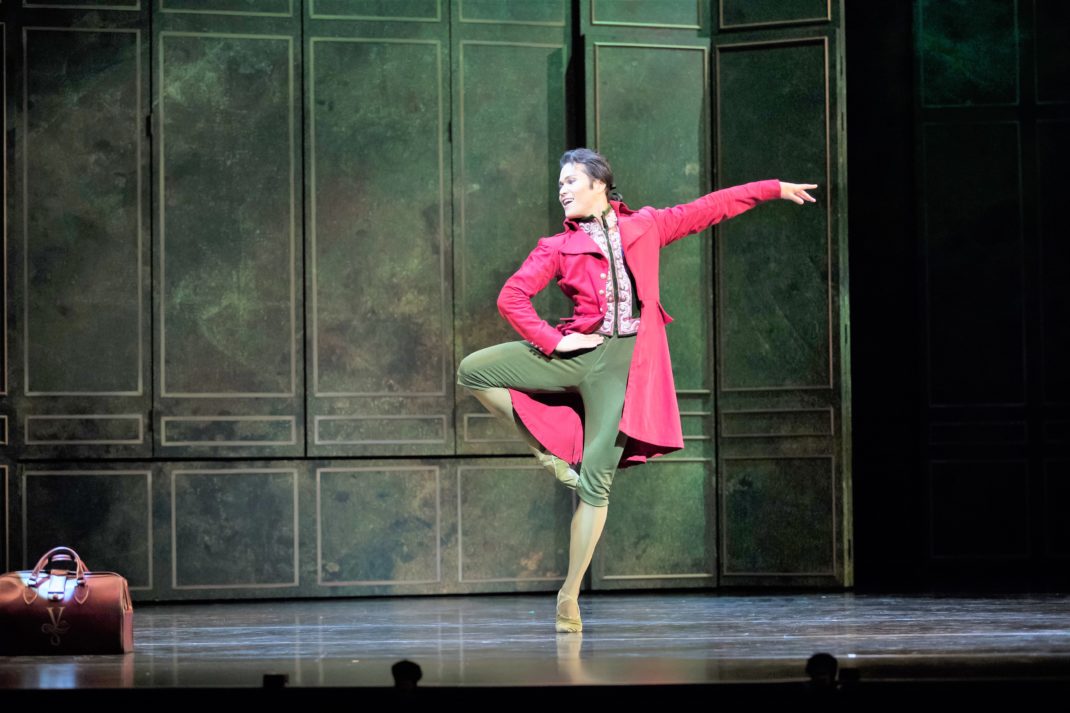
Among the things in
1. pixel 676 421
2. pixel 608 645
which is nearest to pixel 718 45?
pixel 676 421

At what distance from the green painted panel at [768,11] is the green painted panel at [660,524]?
2200 millimetres

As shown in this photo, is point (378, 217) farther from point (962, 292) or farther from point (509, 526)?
point (962, 292)

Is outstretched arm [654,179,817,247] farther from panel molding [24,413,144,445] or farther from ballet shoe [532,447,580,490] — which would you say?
panel molding [24,413,144,445]

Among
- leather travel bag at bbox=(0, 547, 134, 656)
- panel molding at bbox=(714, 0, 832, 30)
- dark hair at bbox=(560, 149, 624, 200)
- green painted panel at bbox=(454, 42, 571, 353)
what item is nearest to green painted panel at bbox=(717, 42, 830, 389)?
panel molding at bbox=(714, 0, 832, 30)

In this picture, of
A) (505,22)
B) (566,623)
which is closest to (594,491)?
(566,623)

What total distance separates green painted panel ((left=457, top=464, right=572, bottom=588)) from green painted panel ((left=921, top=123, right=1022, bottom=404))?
227cm

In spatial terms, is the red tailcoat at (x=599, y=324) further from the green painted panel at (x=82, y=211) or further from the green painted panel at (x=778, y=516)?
the green painted panel at (x=82, y=211)

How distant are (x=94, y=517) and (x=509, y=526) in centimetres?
196

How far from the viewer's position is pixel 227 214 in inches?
241

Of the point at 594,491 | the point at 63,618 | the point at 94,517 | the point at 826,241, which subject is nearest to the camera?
the point at 63,618

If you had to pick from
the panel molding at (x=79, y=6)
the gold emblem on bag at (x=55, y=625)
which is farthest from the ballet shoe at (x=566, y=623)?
the panel molding at (x=79, y=6)

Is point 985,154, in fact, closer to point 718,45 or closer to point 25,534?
point 718,45

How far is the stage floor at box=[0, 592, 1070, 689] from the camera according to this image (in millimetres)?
3184

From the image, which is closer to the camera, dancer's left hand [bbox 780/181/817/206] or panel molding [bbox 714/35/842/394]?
dancer's left hand [bbox 780/181/817/206]
